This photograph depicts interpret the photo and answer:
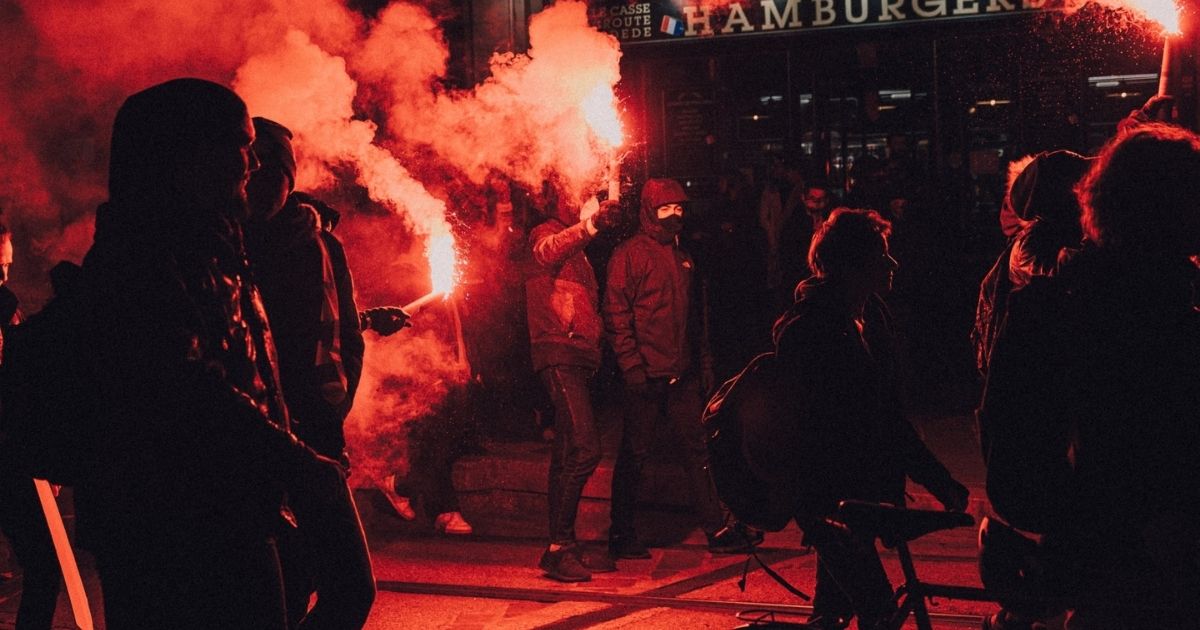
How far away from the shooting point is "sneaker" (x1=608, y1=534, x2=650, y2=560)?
6.76 meters

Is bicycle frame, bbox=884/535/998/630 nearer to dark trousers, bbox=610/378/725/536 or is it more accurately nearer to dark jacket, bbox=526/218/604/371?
dark jacket, bbox=526/218/604/371

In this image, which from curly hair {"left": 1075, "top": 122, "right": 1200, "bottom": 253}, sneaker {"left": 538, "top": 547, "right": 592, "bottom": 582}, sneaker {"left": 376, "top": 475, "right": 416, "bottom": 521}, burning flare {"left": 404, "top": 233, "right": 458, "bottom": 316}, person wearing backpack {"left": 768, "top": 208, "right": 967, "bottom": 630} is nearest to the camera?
curly hair {"left": 1075, "top": 122, "right": 1200, "bottom": 253}

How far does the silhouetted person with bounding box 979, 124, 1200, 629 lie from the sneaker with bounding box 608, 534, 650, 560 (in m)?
4.19

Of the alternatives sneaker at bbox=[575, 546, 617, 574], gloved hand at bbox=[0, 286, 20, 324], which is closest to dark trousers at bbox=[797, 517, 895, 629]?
sneaker at bbox=[575, 546, 617, 574]

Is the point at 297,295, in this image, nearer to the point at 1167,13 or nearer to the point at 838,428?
the point at 838,428

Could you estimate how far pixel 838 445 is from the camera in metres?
3.73

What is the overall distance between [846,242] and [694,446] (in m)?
3.18

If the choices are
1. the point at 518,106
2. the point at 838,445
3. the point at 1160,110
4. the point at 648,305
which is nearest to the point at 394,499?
the point at 648,305

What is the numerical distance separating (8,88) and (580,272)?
636 centimetres

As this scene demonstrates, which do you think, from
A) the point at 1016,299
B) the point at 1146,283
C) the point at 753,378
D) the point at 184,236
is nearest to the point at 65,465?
the point at 184,236

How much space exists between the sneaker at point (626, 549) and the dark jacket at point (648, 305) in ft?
3.16

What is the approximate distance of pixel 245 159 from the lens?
305cm

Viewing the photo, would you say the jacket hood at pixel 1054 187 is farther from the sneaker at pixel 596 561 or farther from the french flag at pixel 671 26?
the french flag at pixel 671 26

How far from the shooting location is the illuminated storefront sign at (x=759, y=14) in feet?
39.8
